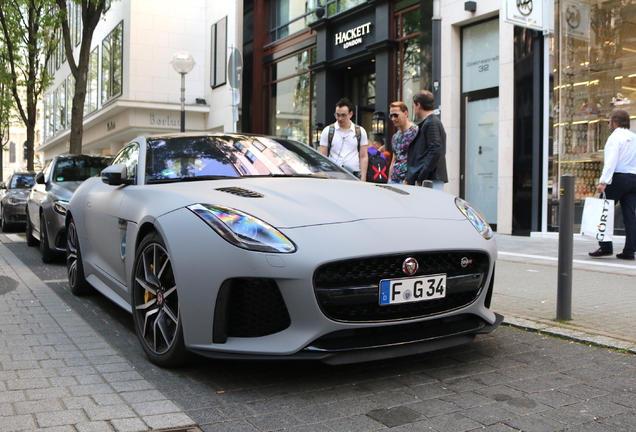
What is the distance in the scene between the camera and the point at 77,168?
9.59 m

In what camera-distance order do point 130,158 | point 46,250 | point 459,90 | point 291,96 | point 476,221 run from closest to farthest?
point 476,221 → point 130,158 → point 46,250 → point 459,90 → point 291,96

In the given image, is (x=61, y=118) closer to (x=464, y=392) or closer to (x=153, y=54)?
(x=153, y=54)

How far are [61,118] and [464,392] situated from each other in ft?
154

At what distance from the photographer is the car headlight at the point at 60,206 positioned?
8.11 meters

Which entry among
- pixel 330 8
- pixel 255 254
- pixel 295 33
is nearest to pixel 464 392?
pixel 255 254

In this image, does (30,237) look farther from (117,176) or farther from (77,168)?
(117,176)

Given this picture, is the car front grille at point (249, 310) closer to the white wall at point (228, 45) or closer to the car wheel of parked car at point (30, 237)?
the car wheel of parked car at point (30, 237)

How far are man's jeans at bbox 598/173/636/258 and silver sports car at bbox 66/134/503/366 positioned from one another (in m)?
5.18

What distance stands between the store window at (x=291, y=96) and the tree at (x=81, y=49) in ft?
20.3

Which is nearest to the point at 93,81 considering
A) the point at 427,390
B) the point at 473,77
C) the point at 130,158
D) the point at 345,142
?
the point at 473,77

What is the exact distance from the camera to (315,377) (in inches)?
139

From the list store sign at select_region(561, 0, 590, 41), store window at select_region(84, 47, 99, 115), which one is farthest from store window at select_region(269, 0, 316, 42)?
store window at select_region(84, 47, 99, 115)

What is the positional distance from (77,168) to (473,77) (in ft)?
26.8

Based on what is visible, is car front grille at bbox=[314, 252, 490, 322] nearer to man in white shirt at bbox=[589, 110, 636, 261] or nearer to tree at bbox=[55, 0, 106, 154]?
man in white shirt at bbox=[589, 110, 636, 261]
